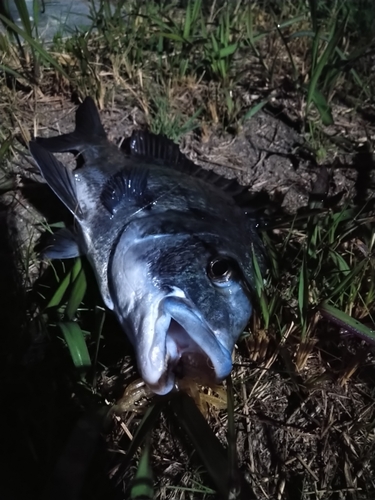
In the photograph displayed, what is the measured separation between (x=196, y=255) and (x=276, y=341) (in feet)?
1.84

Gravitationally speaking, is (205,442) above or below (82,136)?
below

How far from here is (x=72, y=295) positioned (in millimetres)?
2391

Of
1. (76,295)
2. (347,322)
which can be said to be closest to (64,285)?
(76,295)

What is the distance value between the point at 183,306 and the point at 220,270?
0.22 meters

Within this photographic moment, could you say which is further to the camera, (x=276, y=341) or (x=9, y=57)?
(x=9, y=57)

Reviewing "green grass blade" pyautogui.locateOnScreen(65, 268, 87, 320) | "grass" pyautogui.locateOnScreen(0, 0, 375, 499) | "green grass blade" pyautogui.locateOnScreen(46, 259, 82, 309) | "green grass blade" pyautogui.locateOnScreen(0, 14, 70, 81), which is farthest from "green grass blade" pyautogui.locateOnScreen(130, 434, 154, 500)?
"green grass blade" pyautogui.locateOnScreen(0, 14, 70, 81)

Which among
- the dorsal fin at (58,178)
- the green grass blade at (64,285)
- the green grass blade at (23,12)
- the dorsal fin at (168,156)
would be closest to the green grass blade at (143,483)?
the green grass blade at (64,285)

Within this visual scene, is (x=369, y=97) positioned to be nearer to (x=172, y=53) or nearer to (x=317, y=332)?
(x=172, y=53)

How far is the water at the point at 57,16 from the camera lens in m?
3.78

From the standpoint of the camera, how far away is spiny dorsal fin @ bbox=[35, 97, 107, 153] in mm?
2904

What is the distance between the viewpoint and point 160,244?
2.14 meters

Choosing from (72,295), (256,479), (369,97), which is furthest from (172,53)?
(256,479)

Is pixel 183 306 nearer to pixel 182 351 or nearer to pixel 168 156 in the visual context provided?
pixel 182 351

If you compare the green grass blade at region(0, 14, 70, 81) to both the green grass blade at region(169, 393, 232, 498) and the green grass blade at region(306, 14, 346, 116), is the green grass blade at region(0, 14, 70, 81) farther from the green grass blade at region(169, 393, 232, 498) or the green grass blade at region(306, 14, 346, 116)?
the green grass blade at region(169, 393, 232, 498)
